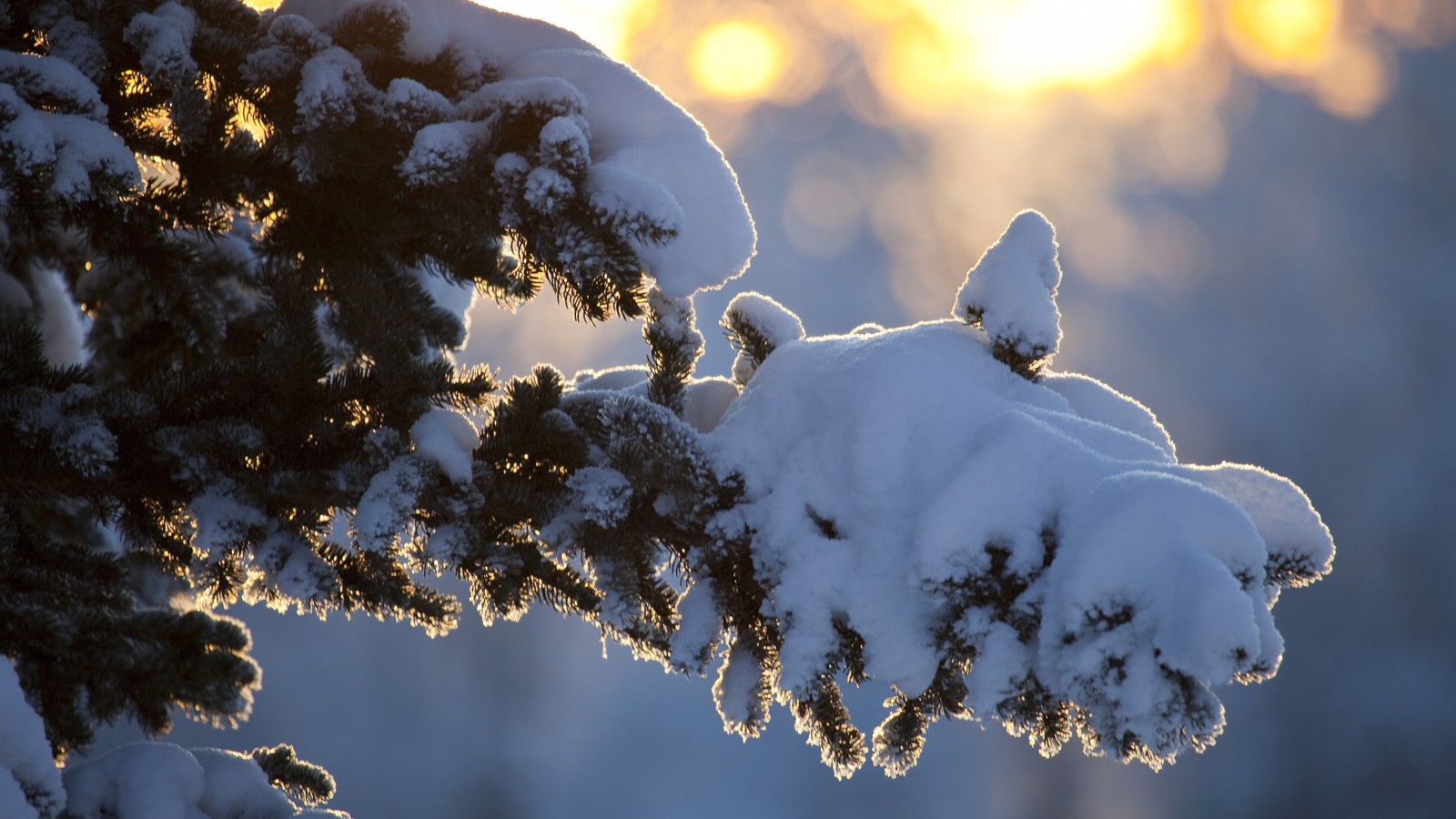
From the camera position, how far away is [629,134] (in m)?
2.33

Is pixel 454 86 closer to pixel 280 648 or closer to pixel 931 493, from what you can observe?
pixel 931 493

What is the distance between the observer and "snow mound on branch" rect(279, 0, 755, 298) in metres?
2.11

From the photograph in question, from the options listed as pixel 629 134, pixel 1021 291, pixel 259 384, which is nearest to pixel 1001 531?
pixel 1021 291

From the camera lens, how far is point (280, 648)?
18.3 meters

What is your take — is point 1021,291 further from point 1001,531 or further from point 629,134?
point 629,134

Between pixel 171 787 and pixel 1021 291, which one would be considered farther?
pixel 171 787

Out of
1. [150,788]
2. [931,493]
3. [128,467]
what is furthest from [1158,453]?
[150,788]

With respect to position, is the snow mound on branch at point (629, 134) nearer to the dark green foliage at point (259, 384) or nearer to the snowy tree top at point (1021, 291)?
the dark green foliage at point (259, 384)

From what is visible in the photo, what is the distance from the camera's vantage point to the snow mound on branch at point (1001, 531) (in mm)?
1613

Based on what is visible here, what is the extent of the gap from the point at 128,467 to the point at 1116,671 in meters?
2.21

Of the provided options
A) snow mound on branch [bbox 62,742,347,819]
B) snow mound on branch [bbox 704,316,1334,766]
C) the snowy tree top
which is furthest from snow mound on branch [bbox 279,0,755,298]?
snow mound on branch [bbox 62,742,347,819]

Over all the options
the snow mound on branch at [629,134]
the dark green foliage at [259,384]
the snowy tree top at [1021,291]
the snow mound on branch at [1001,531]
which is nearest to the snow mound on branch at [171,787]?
the dark green foliage at [259,384]

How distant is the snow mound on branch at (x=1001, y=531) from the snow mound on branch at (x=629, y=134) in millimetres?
404

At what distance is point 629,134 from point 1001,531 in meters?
1.35
